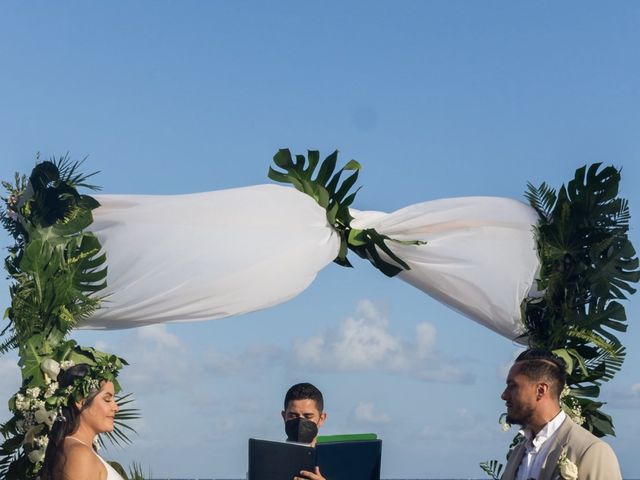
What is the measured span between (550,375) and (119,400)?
116 inches

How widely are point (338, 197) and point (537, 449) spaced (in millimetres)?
2740

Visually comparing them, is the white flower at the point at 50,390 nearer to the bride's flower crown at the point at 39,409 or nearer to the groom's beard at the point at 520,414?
the bride's flower crown at the point at 39,409

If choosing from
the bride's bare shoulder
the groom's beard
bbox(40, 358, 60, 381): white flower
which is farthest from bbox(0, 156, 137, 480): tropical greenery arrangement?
the groom's beard

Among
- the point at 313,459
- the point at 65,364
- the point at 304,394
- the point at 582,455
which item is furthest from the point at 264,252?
the point at 582,455

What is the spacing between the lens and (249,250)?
6.68 meters

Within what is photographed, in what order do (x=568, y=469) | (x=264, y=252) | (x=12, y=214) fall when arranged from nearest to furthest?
(x=568, y=469) → (x=264, y=252) → (x=12, y=214)

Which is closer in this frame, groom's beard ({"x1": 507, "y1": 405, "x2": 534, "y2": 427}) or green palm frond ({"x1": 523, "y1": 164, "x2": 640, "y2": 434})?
groom's beard ({"x1": 507, "y1": 405, "x2": 534, "y2": 427})

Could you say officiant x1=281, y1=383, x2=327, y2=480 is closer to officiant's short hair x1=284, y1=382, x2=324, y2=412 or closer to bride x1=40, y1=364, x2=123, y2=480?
officiant's short hair x1=284, y1=382, x2=324, y2=412

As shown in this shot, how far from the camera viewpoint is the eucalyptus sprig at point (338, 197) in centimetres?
715

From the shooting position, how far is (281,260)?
22.0ft

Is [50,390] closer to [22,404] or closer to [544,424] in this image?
[22,404]

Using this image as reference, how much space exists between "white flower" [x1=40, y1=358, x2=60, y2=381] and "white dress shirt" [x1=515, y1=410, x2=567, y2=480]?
2987 millimetres

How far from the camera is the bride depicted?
5387 mm

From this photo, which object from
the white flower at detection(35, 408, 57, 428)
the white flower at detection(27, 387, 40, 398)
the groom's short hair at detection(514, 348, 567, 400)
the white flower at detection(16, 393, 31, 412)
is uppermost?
the groom's short hair at detection(514, 348, 567, 400)
